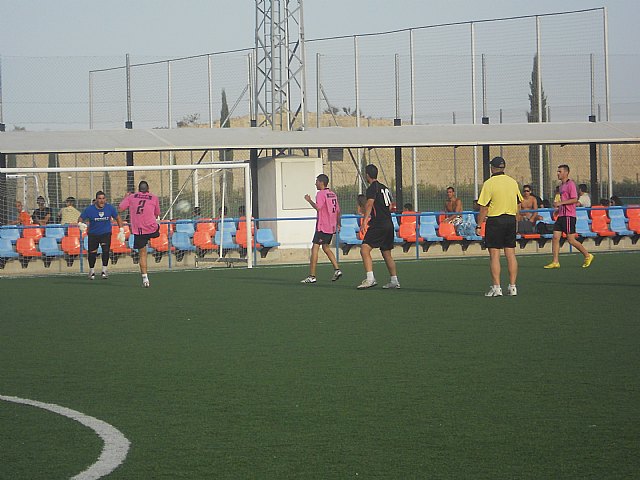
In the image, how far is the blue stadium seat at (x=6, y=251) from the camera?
24.9 metres

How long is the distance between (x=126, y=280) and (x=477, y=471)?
52.7 feet

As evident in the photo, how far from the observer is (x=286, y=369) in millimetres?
9188

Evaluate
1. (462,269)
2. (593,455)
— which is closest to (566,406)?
(593,455)

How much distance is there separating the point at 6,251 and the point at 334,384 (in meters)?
18.1

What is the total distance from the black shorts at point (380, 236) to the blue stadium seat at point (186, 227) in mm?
10304

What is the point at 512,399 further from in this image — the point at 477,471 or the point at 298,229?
the point at 298,229

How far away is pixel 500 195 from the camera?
15.0 m

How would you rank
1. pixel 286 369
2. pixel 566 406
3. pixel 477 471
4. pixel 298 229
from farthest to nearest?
pixel 298 229 < pixel 286 369 < pixel 566 406 < pixel 477 471

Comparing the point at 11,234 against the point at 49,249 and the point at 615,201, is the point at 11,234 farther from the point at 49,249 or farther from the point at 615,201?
the point at 615,201

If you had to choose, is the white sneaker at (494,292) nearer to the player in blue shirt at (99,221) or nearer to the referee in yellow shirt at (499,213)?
the referee in yellow shirt at (499,213)

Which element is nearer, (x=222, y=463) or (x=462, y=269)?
(x=222, y=463)

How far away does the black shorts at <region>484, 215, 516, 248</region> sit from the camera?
1501cm

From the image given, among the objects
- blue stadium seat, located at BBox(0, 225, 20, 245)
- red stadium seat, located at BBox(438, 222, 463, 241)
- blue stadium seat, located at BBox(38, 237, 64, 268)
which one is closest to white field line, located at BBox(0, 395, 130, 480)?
blue stadium seat, located at BBox(38, 237, 64, 268)

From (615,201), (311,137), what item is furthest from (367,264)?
(615,201)
